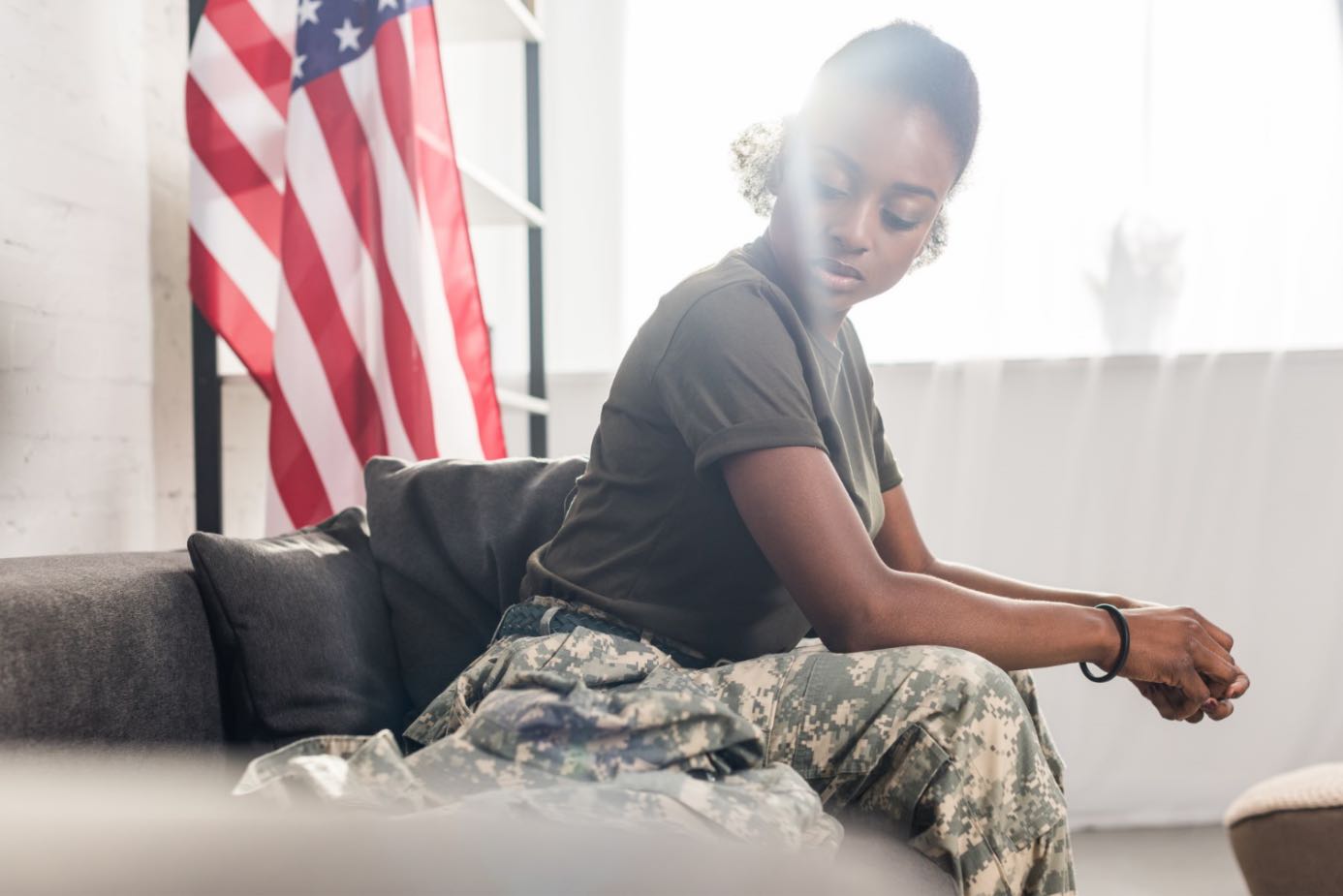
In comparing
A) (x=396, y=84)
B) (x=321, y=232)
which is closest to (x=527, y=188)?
(x=396, y=84)

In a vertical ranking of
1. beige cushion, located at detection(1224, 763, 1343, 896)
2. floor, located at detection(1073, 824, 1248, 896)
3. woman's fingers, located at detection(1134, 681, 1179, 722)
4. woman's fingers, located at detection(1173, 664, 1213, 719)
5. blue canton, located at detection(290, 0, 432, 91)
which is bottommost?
floor, located at detection(1073, 824, 1248, 896)

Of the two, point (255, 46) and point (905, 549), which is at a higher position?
point (255, 46)

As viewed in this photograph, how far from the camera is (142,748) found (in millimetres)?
1136

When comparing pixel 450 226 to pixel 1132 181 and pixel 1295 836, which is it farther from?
pixel 1295 836

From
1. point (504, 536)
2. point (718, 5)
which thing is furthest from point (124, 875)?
point (718, 5)

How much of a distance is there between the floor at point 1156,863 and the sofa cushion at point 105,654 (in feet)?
5.91

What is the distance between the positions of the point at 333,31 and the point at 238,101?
0.22 metres

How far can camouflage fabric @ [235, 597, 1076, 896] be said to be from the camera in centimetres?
81

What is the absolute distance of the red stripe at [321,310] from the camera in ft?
7.33

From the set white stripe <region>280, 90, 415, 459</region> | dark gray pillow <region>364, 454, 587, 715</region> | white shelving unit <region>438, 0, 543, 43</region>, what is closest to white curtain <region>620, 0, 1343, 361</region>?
white shelving unit <region>438, 0, 543, 43</region>

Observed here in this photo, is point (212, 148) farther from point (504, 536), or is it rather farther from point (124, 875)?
point (124, 875)

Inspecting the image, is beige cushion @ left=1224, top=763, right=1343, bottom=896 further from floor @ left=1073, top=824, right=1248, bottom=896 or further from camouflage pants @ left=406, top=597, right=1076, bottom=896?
camouflage pants @ left=406, top=597, right=1076, bottom=896

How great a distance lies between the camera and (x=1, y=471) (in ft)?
6.42

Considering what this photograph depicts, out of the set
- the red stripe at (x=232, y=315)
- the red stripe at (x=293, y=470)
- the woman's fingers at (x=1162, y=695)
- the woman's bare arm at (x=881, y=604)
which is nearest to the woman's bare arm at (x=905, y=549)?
the woman's fingers at (x=1162, y=695)
